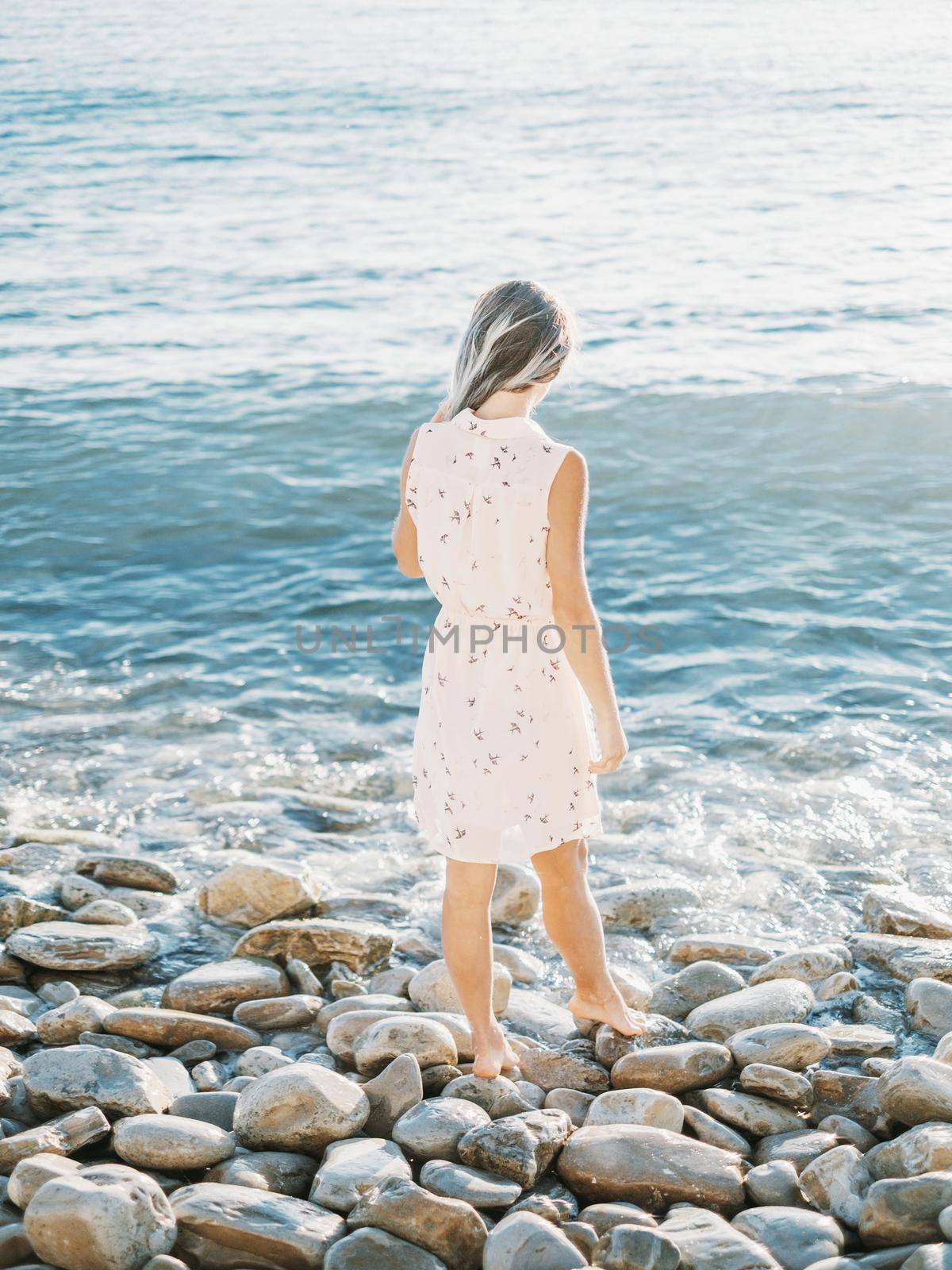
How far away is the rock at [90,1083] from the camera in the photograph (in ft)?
9.60

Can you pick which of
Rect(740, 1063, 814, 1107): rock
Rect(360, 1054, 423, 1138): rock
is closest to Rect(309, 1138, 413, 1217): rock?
Rect(360, 1054, 423, 1138): rock

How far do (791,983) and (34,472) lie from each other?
8323 mm

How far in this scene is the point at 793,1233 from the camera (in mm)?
2447

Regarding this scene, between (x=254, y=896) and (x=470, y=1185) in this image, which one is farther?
(x=254, y=896)

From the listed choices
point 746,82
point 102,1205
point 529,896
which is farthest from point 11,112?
point 102,1205

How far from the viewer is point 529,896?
4.44m

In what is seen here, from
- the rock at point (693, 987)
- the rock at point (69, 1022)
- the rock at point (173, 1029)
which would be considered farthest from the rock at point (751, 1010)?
the rock at point (69, 1022)

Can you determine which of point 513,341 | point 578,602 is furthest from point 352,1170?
point 513,341

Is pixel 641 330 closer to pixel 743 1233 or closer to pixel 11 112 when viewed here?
pixel 743 1233

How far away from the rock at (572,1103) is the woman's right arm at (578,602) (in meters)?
0.82

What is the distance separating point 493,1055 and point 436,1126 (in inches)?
14.4

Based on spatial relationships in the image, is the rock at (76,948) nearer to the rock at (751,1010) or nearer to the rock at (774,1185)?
the rock at (751,1010)

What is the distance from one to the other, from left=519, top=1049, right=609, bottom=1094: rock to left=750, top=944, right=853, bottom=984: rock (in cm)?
80

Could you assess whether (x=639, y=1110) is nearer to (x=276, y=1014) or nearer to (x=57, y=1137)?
(x=276, y=1014)
